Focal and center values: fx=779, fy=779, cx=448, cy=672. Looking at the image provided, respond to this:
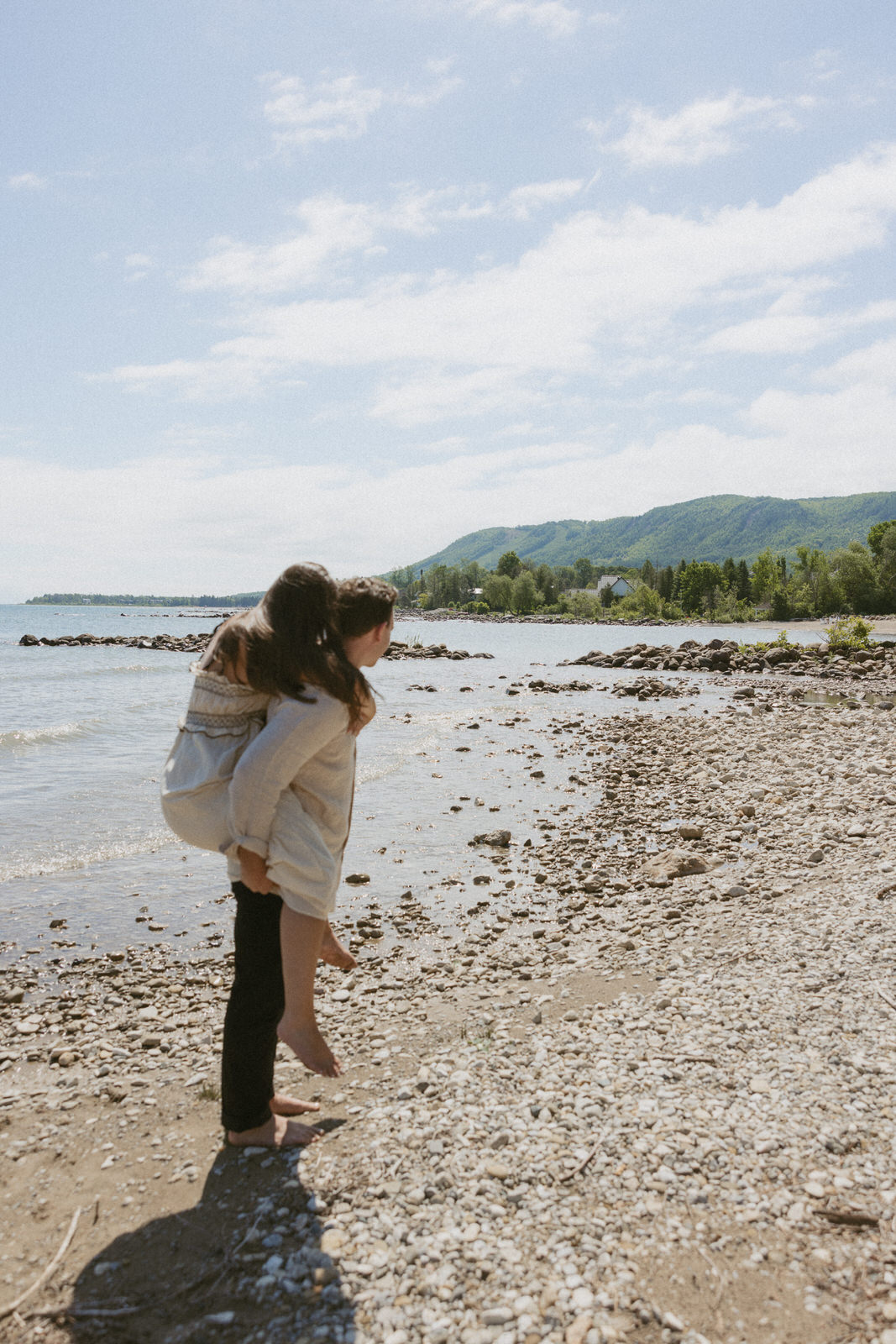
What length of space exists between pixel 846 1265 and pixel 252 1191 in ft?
8.08

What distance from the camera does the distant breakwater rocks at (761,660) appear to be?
114 feet

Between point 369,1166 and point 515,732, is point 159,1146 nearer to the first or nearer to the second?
point 369,1166

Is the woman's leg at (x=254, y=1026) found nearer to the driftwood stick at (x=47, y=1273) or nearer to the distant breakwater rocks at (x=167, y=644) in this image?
the driftwood stick at (x=47, y=1273)

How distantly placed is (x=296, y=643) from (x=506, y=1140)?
8.45 feet

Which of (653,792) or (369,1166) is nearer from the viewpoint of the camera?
(369,1166)

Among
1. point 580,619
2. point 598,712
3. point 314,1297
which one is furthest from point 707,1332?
point 580,619

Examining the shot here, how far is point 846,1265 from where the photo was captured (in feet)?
9.25

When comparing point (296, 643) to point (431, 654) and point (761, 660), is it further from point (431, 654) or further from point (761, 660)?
point (431, 654)

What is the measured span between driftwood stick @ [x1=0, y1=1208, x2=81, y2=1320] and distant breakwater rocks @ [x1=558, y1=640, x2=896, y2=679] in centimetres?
3466

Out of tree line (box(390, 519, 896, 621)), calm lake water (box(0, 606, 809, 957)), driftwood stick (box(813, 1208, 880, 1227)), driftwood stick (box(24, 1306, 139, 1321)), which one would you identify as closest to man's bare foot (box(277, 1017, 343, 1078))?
driftwood stick (box(24, 1306, 139, 1321))

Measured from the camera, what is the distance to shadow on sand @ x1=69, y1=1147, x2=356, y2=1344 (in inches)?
110

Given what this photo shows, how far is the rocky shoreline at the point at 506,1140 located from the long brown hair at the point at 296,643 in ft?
7.36

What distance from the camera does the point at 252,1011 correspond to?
3791 millimetres

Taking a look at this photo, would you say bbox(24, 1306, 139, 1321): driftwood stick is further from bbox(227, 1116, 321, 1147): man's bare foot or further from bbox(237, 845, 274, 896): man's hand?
bbox(237, 845, 274, 896): man's hand
